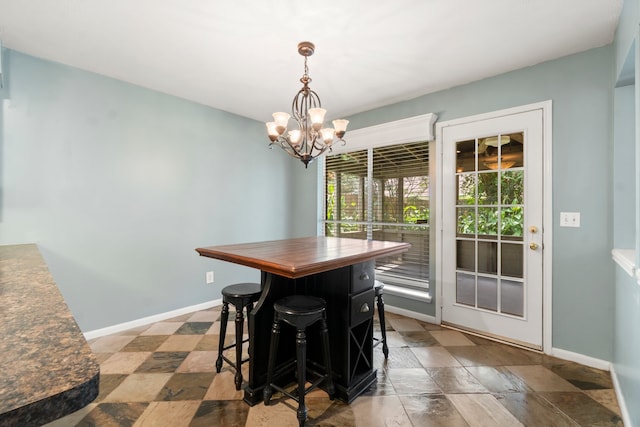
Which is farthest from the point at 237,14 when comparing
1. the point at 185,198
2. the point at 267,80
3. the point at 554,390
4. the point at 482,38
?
the point at 554,390

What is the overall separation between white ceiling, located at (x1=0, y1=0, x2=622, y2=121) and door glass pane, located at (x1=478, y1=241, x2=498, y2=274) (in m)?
1.57

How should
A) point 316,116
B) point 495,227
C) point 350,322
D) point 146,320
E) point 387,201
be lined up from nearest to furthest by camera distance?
point 350,322, point 316,116, point 495,227, point 146,320, point 387,201

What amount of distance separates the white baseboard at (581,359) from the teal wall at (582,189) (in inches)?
1.5

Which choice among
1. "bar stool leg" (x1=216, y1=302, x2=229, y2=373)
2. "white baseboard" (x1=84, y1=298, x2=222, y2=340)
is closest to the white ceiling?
"bar stool leg" (x1=216, y1=302, x2=229, y2=373)

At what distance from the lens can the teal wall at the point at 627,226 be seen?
1.50 metres

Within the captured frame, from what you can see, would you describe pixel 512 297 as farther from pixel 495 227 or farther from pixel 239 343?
pixel 239 343

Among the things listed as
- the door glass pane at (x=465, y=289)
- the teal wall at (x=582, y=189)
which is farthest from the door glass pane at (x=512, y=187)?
the door glass pane at (x=465, y=289)

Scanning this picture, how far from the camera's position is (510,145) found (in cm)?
270

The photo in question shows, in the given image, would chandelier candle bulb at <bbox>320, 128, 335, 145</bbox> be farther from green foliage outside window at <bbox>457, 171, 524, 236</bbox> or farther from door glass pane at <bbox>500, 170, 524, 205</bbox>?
door glass pane at <bbox>500, 170, 524, 205</bbox>

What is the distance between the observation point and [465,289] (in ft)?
9.73

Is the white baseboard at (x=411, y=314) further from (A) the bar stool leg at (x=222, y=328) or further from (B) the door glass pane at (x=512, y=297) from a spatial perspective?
(A) the bar stool leg at (x=222, y=328)

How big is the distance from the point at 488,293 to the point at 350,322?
166cm

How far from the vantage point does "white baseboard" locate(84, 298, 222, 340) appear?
2.77m

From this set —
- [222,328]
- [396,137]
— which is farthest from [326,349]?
[396,137]
